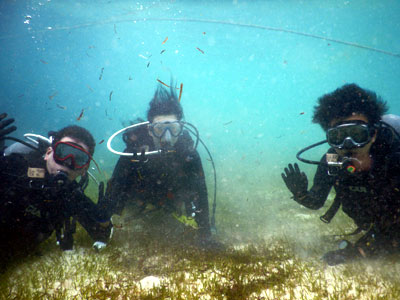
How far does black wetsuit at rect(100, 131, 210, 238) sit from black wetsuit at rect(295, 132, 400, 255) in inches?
101

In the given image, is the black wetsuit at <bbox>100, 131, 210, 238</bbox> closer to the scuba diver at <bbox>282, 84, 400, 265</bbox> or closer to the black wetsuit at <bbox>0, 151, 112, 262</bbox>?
the black wetsuit at <bbox>0, 151, 112, 262</bbox>

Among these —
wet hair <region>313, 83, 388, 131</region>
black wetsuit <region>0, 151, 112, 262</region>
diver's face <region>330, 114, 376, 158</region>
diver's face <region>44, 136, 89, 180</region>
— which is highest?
wet hair <region>313, 83, 388, 131</region>

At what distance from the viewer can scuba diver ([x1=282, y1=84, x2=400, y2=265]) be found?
321cm

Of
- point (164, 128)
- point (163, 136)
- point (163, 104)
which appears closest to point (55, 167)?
point (163, 136)

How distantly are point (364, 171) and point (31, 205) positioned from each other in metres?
5.68

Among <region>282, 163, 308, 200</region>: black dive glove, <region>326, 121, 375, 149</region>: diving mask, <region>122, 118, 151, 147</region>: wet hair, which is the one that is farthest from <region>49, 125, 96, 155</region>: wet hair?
<region>326, 121, 375, 149</region>: diving mask

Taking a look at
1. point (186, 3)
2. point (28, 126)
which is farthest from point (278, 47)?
point (28, 126)

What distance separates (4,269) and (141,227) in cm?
270

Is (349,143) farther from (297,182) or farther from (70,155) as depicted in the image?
(70,155)

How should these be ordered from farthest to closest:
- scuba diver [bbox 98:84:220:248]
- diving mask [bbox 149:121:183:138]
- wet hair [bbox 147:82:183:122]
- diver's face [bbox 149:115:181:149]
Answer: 1. wet hair [bbox 147:82:183:122]
2. diving mask [bbox 149:121:183:138]
3. diver's face [bbox 149:115:181:149]
4. scuba diver [bbox 98:84:220:248]

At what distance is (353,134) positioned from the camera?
11.2ft

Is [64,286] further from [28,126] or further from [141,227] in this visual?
[28,126]

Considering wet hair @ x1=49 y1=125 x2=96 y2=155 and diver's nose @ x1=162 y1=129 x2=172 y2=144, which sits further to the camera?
diver's nose @ x1=162 y1=129 x2=172 y2=144

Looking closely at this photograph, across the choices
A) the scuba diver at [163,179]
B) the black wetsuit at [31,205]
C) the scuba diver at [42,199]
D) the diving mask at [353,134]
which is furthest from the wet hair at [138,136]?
the diving mask at [353,134]
